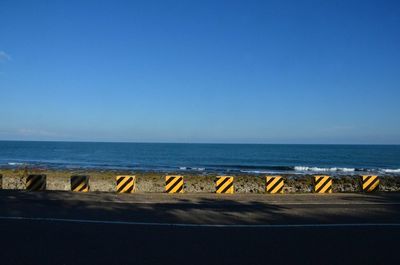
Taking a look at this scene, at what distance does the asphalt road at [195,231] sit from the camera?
577 centimetres

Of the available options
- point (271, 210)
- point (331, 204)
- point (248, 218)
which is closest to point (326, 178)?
point (331, 204)

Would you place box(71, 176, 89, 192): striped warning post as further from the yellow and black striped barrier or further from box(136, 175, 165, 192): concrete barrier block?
box(136, 175, 165, 192): concrete barrier block

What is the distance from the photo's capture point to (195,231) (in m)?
7.38

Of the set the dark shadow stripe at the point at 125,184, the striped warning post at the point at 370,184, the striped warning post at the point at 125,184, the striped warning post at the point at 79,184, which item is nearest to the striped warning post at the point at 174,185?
the striped warning post at the point at 125,184

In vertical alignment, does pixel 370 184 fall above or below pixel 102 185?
above

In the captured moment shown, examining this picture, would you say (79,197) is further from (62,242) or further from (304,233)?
(304,233)

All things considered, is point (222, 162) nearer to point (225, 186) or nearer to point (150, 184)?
point (150, 184)

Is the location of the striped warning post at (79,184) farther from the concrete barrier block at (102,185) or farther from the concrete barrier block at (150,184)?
the concrete barrier block at (150,184)

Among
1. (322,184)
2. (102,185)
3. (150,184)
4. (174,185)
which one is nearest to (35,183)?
(174,185)

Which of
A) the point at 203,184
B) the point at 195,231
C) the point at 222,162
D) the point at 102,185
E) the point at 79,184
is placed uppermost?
the point at 79,184

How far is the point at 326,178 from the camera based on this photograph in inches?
557

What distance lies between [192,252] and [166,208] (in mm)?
4042

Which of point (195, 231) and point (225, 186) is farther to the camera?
point (225, 186)

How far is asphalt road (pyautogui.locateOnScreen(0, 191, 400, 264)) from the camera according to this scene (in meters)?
5.77
